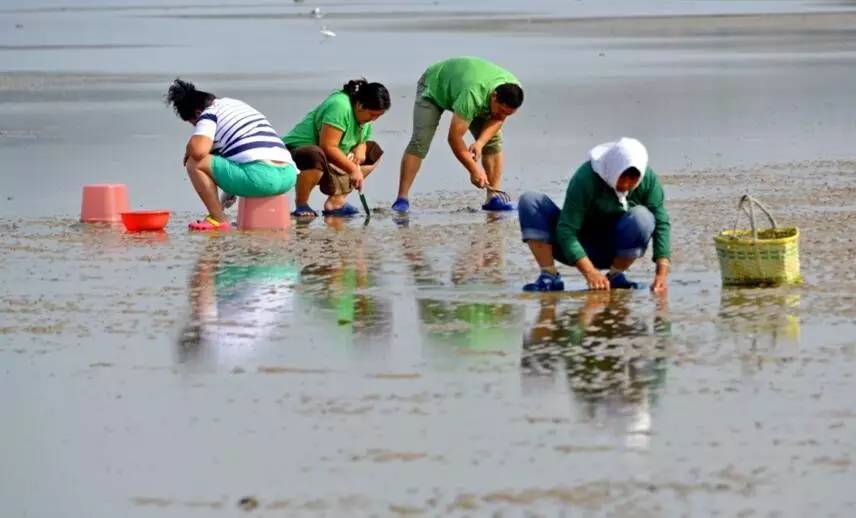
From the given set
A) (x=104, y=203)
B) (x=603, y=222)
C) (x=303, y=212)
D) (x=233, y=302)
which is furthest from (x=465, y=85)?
(x=233, y=302)

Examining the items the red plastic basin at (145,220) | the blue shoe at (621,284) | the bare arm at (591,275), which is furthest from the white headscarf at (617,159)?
the red plastic basin at (145,220)

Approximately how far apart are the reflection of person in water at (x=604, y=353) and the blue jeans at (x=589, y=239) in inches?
10.2

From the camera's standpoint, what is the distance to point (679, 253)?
11117mm

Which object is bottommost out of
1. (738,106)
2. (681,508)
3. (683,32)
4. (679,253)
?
(681,508)

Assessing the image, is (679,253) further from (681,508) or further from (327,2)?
(327,2)

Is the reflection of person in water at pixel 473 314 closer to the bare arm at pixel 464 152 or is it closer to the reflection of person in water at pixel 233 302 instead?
the reflection of person in water at pixel 233 302

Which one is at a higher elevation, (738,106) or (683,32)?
(683,32)

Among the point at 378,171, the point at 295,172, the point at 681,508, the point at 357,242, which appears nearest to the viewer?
the point at 681,508

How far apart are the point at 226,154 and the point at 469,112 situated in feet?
5.93

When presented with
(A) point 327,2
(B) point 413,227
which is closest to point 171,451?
(B) point 413,227

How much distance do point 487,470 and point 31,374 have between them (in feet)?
8.48

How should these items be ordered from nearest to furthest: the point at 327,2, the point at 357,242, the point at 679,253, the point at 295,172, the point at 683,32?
the point at 679,253
the point at 357,242
the point at 295,172
the point at 683,32
the point at 327,2

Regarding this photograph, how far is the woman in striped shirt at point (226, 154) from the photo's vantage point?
12.8 meters

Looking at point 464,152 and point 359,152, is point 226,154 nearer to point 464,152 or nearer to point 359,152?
point 359,152
